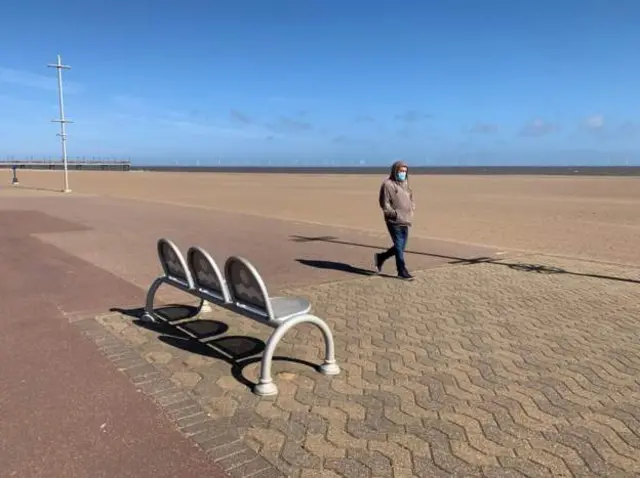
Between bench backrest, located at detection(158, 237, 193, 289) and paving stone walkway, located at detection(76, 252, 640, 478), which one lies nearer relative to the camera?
paving stone walkway, located at detection(76, 252, 640, 478)

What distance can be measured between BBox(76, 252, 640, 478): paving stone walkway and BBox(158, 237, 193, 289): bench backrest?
0.49 meters

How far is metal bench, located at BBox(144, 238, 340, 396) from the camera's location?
3.99 m

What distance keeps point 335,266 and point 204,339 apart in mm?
4096

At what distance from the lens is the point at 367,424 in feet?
11.5

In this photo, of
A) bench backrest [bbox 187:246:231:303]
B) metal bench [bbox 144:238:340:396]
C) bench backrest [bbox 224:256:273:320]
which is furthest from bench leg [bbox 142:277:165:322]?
bench backrest [bbox 224:256:273:320]

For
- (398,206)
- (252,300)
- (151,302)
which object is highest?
(398,206)

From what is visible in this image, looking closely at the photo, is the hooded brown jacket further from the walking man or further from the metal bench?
the metal bench

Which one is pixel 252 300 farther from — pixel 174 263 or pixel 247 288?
pixel 174 263

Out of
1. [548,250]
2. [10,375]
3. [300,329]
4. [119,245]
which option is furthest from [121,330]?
[548,250]

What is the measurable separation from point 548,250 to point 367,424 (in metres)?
8.99

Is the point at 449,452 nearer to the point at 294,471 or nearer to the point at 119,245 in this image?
the point at 294,471

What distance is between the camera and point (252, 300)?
4.37 m

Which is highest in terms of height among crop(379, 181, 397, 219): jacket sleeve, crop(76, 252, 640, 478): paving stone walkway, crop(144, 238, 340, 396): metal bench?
crop(379, 181, 397, 219): jacket sleeve

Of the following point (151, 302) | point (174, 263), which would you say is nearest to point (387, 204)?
point (174, 263)
